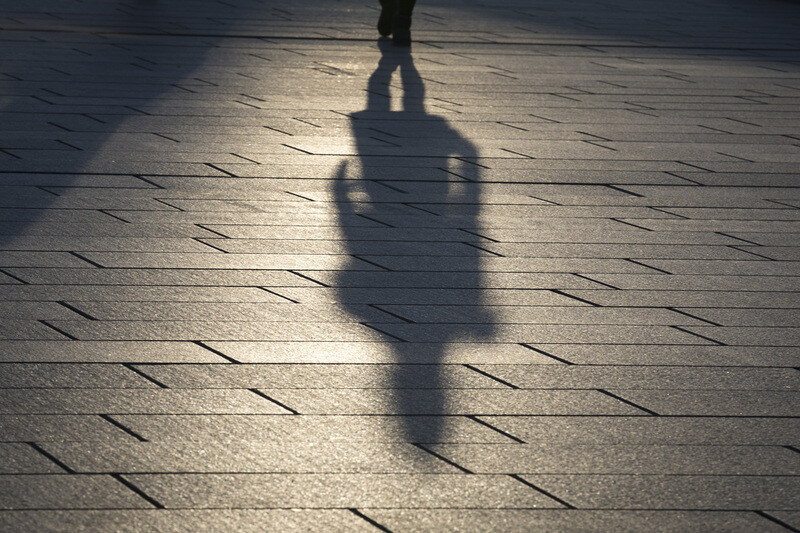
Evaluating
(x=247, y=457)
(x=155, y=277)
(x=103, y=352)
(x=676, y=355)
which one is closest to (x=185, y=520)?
(x=247, y=457)

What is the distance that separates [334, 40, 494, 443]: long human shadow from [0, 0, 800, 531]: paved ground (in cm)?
1

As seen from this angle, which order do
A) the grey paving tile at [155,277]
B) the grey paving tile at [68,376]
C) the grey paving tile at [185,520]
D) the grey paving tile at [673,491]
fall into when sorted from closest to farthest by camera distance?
the grey paving tile at [185,520] < the grey paving tile at [673,491] < the grey paving tile at [68,376] < the grey paving tile at [155,277]

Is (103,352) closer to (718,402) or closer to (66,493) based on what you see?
(66,493)

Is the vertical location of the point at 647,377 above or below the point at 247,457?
above

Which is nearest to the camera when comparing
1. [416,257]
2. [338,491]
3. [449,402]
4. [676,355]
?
[338,491]

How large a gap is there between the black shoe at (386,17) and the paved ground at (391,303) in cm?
130

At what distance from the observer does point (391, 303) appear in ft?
9.54

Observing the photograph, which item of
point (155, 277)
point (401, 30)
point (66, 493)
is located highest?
point (401, 30)

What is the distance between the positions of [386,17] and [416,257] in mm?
4361

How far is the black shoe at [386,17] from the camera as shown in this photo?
7.20m

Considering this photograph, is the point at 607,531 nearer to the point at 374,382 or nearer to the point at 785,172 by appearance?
the point at 374,382

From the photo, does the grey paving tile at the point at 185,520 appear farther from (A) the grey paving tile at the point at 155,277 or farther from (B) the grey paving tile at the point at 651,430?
(A) the grey paving tile at the point at 155,277

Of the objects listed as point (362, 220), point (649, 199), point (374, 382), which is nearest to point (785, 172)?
point (649, 199)

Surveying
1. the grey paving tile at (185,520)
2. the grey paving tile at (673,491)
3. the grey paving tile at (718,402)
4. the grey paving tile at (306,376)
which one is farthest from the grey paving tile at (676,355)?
the grey paving tile at (185,520)
